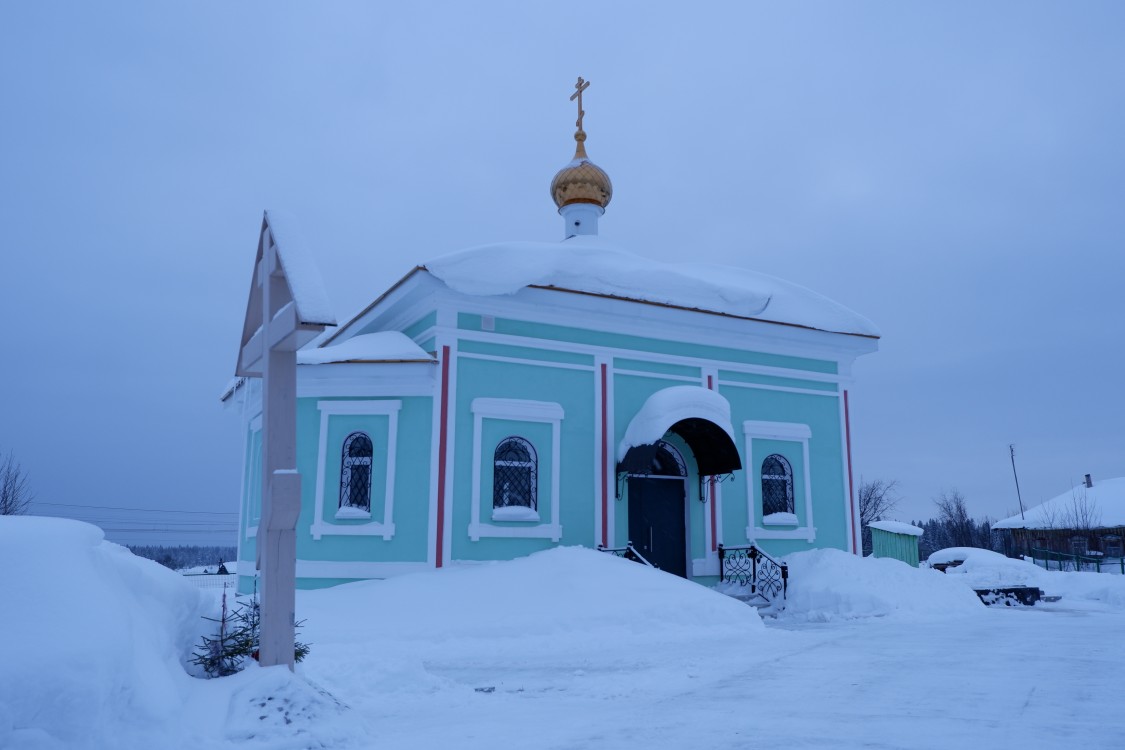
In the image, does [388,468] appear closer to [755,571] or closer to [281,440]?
[755,571]

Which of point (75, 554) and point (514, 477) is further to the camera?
point (514, 477)

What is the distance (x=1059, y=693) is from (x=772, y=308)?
968cm

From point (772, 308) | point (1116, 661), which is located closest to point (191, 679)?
point (1116, 661)

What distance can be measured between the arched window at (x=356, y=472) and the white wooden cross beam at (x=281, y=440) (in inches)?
270

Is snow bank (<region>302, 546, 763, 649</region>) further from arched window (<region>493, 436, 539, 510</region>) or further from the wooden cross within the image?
the wooden cross

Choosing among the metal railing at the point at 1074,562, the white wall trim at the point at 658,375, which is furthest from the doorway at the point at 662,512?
the metal railing at the point at 1074,562

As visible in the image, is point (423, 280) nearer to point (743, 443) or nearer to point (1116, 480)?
point (743, 443)

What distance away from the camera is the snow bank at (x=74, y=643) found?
3094 millimetres

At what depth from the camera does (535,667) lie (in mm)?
7355

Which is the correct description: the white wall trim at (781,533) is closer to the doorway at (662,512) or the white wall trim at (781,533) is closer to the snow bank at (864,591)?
the snow bank at (864,591)

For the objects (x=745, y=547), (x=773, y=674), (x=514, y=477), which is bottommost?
(x=773, y=674)

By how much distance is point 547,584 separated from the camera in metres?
10.0

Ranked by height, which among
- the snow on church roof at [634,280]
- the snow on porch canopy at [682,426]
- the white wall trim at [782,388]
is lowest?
the snow on porch canopy at [682,426]

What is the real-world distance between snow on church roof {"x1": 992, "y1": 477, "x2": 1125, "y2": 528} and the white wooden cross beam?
42.0 metres
